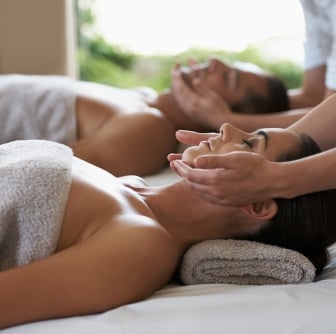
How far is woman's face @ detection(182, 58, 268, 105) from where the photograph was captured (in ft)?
7.95

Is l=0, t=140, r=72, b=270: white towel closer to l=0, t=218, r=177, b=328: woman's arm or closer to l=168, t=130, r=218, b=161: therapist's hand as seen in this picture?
l=0, t=218, r=177, b=328: woman's arm

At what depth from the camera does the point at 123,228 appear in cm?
127

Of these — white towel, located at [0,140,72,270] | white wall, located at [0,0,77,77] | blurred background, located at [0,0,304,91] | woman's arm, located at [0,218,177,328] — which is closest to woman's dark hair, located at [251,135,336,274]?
woman's arm, located at [0,218,177,328]

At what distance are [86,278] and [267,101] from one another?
4.62ft

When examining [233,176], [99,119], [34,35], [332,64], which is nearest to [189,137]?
[233,176]

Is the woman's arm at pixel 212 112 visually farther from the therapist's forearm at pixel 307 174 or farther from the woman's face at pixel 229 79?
the therapist's forearm at pixel 307 174

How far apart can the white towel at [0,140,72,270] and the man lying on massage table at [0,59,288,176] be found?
775 mm

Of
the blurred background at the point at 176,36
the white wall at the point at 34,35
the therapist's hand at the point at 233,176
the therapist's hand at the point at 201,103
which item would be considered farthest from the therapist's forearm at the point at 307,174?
the blurred background at the point at 176,36

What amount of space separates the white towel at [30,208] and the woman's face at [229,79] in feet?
3.94

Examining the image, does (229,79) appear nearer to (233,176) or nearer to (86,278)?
(233,176)

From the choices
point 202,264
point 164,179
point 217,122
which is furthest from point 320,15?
point 202,264

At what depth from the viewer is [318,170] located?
4.35 feet

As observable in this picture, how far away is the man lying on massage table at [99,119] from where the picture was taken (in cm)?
212

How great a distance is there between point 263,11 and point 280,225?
2.74 metres
